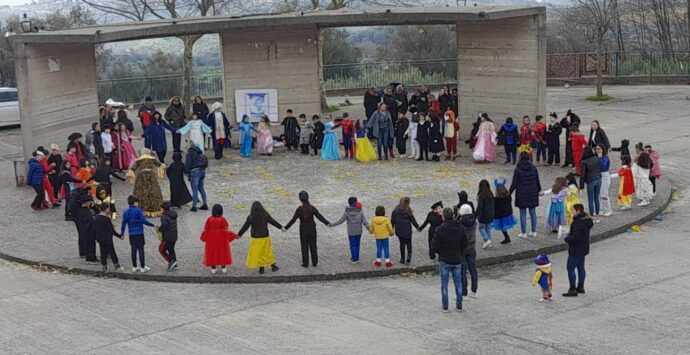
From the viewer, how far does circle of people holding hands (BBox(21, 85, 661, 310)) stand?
15.7m

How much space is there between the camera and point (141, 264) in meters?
16.1

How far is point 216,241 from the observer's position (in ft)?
51.6

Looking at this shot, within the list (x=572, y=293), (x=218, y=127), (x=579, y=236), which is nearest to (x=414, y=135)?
(x=218, y=127)

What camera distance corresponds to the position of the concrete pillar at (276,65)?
92.9 feet

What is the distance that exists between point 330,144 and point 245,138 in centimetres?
231

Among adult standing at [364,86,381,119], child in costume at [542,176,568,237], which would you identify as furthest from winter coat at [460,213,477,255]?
adult standing at [364,86,381,119]

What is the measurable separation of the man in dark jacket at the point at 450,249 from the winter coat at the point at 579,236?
1567mm

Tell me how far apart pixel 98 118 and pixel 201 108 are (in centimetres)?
265

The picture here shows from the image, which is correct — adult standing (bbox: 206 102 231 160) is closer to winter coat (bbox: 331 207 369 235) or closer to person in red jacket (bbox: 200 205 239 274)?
person in red jacket (bbox: 200 205 239 274)

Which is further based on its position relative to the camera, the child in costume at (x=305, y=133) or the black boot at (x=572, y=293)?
the child in costume at (x=305, y=133)

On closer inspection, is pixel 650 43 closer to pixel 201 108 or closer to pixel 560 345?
pixel 201 108

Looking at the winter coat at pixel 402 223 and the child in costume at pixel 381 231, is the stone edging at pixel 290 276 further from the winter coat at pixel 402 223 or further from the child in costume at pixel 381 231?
the winter coat at pixel 402 223

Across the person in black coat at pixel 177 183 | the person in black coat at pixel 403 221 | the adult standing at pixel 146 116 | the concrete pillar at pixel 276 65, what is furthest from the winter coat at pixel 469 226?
the concrete pillar at pixel 276 65

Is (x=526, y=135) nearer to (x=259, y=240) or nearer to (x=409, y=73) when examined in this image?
(x=259, y=240)
